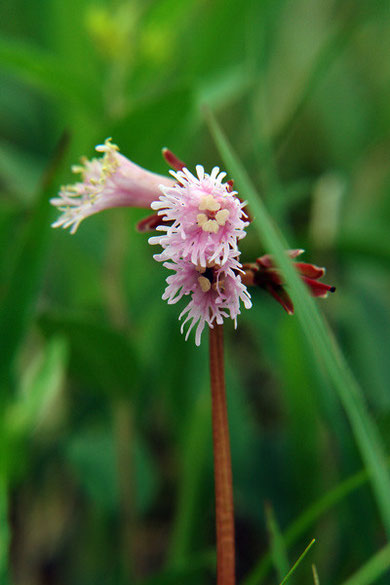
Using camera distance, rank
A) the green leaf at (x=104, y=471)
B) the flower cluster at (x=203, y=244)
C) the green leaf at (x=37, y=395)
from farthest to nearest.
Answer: the green leaf at (x=104, y=471) → the green leaf at (x=37, y=395) → the flower cluster at (x=203, y=244)

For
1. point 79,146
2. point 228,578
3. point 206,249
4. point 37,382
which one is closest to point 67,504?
point 37,382

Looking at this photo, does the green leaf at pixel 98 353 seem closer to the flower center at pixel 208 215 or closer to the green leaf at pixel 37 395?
the green leaf at pixel 37 395

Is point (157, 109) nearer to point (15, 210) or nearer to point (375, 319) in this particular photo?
point (15, 210)

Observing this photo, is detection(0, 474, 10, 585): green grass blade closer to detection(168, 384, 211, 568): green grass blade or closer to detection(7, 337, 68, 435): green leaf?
detection(7, 337, 68, 435): green leaf

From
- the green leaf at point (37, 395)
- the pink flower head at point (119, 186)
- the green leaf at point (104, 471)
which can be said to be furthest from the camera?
the green leaf at point (104, 471)

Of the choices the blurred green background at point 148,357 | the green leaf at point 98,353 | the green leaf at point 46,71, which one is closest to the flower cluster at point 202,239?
the blurred green background at point 148,357

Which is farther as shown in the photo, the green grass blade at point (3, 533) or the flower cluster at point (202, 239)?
the green grass blade at point (3, 533)

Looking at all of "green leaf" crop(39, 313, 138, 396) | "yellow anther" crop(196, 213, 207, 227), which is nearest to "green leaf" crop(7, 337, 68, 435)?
"green leaf" crop(39, 313, 138, 396)
